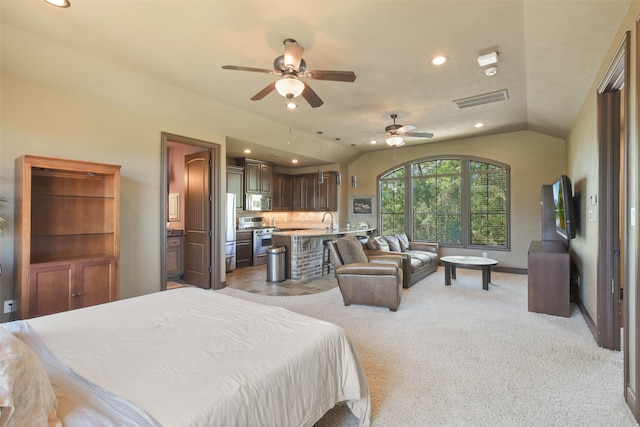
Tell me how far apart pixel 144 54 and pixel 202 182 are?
242 cm

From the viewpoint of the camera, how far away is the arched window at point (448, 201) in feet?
21.9

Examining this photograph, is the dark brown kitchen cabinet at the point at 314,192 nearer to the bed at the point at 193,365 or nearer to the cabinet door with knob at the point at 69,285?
the cabinet door with knob at the point at 69,285

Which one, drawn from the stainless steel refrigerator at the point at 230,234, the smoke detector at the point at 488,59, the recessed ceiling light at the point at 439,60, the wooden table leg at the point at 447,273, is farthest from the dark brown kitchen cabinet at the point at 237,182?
the smoke detector at the point at 488,59

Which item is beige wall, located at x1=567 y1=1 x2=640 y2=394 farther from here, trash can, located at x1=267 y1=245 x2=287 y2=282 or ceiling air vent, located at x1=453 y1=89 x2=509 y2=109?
trash can, located at x1=267 y1=245 x2=287 y2=282

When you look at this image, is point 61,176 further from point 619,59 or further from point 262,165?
point 619,59

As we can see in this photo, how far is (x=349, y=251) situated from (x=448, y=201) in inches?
156

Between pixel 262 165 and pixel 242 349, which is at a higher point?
pixel 262 165

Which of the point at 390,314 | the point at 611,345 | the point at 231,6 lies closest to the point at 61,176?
the point at 231,6

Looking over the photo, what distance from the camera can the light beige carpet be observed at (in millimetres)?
1935

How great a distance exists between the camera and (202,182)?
5.25m

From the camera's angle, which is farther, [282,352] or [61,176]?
[61,176]

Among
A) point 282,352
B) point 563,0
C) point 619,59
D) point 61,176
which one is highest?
point 563,0

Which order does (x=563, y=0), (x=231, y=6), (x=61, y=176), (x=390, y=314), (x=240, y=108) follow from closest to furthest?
(x=563, y=0)
(x=231, y=6)
(x=61, y=176)
(x=390, y=314)
(x=240, y=108)

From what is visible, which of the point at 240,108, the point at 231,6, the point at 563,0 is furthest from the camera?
the point at 240,108
